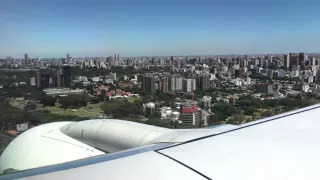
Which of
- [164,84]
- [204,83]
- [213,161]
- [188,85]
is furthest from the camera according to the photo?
[204,83]

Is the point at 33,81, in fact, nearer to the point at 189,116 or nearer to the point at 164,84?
the point at 189,116

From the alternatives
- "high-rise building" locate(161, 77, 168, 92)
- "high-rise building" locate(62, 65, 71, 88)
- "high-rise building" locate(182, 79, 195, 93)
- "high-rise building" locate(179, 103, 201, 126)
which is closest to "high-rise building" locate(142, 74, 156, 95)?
"high-rise building" locate(161, 77, 168, 92)

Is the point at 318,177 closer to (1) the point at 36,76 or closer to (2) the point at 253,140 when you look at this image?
(2) the point at 253,140

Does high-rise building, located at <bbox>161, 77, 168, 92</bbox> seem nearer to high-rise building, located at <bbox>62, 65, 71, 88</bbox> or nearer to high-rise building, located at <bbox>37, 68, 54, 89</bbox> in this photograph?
high-rise building, located at <bbox>62, 65, 71, 88</bbox>

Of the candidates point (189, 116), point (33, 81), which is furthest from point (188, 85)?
point (189, 116)

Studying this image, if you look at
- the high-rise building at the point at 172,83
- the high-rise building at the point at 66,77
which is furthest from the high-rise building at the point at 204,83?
the high-rise building at the point at 66,77

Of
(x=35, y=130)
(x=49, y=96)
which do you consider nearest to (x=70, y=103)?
(x=49, y=96)

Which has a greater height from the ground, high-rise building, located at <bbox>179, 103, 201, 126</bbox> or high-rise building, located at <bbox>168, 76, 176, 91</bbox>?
high-rise building, located at <bbox>168, 76, 176, 91</bbox>

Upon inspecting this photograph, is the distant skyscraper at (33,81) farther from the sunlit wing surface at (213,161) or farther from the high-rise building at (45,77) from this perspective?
the sunlit wing surface at (213,161)
